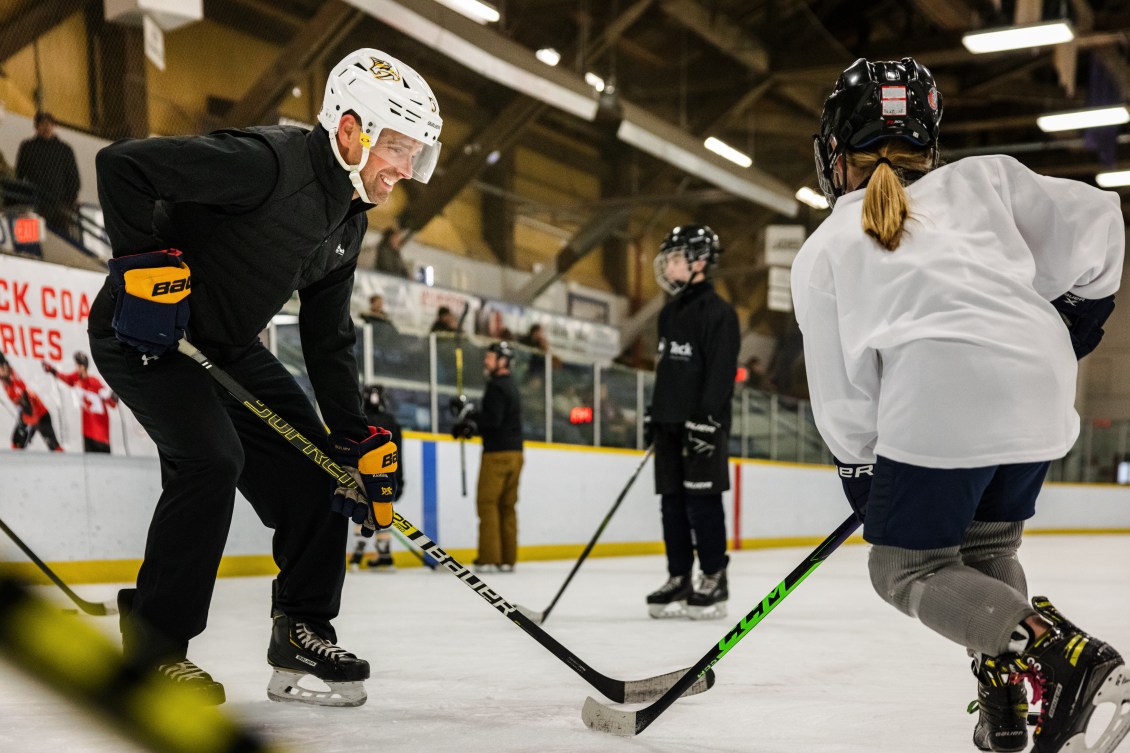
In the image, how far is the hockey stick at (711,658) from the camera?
5.27 ft

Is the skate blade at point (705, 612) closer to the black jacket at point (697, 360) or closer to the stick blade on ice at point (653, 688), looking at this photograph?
the black jacket at point (697, 360)

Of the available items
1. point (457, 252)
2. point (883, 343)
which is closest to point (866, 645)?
point (883, 343)

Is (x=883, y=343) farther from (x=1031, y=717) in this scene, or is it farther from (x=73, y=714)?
(x=73, y=714)

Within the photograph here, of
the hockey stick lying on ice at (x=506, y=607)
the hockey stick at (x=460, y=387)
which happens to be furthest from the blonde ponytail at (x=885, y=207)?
the hockey stick at (x=460, y=387)

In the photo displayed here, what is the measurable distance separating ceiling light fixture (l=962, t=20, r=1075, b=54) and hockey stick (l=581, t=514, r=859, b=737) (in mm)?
7717

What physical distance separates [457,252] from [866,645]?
817 cm

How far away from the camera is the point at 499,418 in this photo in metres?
5.95

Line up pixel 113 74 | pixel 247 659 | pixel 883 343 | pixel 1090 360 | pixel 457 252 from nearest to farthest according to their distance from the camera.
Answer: pixel 883 343
pixel 247 659
pixel 113 74
pixel 457 252
pixel 1090 360

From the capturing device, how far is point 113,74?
19.9ft

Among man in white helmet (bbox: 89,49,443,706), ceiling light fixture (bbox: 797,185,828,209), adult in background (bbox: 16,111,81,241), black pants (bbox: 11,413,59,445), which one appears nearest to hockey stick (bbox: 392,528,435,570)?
black pants (bbox: 11,413,59,445)

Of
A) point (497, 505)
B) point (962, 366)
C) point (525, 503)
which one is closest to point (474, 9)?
point (525, 503)

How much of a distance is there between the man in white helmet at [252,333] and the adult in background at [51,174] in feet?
12.5

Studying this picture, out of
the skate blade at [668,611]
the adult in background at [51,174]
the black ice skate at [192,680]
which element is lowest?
the skate blade at [668,611]

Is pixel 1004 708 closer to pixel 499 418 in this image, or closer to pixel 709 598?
pixel 709 598
